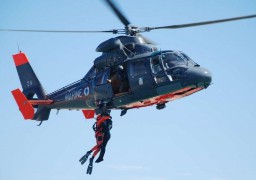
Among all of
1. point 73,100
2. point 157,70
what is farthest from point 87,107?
point 157,70

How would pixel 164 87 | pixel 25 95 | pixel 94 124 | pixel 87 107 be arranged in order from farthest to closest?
1. pixel 25 95
2. pixel 87 107
3. pixel 94 124
4. pixel 164 87

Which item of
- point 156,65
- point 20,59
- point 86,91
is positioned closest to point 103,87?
Answer: point 86,91

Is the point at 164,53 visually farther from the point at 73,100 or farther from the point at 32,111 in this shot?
the point at 32,111

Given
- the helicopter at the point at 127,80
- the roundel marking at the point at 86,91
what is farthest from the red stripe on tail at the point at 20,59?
the roundel marking at the point at 86,91

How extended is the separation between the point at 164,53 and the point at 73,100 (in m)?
4.89

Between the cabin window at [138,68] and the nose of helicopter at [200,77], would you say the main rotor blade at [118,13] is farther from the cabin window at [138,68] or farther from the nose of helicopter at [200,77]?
the nose of helicopter at [200,77]

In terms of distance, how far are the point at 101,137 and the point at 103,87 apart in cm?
206

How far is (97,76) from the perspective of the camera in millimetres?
19641

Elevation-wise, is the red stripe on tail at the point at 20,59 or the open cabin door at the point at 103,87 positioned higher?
the red stripe on tail at the point at 20,59

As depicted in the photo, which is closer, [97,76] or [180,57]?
[180,57]

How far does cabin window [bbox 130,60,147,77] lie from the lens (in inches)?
718

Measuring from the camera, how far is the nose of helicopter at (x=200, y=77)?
1720 centimetres

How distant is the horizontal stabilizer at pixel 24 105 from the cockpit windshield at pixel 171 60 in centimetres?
668

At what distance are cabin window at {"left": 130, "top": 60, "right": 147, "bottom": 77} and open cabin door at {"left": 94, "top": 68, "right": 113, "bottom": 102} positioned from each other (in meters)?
1.18
